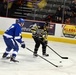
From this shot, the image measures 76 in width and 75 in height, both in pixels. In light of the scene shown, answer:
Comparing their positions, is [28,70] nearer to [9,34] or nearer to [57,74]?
[57,74]

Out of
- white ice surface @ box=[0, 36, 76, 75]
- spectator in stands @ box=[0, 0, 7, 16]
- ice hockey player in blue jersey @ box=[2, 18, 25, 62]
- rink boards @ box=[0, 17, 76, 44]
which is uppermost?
spectator in stands @ box=[0, 0, 7, 16]

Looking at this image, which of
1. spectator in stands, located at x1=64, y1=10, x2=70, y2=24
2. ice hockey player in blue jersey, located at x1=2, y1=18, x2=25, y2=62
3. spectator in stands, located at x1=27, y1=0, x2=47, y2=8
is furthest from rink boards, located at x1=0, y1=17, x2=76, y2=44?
ice hockey player in blue jersey, located at x1=2, y1=18, x2=25, y2=62

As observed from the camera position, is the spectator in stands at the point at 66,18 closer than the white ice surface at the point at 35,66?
No

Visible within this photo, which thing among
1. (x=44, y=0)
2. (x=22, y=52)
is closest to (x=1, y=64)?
(x=22, y=52)

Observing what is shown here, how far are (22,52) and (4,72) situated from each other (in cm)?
234

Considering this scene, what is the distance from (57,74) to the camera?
537cm

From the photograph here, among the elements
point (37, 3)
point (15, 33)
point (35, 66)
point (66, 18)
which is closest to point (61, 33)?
point (66, 18)

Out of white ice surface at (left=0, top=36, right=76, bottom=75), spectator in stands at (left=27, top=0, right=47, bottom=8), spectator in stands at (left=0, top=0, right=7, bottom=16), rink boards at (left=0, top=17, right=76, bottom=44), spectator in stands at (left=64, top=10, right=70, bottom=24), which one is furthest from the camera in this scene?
spectator in stands at (left=27, top=0, right=47, bottom=8)

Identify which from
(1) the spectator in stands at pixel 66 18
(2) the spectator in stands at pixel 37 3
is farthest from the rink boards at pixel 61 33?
(2) the spectator in stands at pixel 37 3

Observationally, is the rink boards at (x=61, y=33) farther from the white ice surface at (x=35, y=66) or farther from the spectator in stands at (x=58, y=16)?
the white ice surface at (x=35, y=66)

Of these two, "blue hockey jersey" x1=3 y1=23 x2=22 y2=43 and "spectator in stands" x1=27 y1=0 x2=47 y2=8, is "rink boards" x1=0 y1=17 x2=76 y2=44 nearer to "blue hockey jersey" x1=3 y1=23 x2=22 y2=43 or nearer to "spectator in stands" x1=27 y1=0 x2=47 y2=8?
"spectator in stands" x1=27 y1=0 x2=47 y2=8

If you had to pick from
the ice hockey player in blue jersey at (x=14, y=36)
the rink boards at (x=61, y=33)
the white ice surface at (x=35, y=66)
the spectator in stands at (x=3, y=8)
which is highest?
the spectator in stands at (x=3, y=8)

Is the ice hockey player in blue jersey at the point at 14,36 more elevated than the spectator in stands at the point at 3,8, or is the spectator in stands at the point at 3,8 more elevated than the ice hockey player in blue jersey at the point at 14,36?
the spectator in stands at the point at 3,8

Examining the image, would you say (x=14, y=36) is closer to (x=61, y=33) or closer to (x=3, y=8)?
(x=61, y=33)
